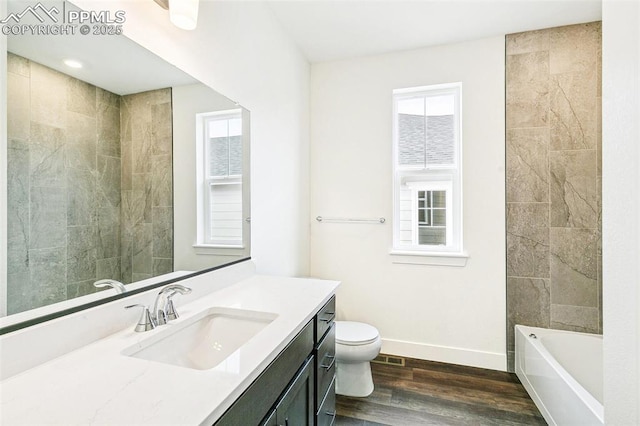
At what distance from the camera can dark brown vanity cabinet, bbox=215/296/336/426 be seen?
2.46 feet

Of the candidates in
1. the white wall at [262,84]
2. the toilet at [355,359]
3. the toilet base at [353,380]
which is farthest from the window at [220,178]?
the toilet base at [353,380]

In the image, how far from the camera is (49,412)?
56cm

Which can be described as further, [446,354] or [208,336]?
[446,354]

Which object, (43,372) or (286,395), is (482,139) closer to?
(286,395)

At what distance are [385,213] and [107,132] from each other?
2088 mm

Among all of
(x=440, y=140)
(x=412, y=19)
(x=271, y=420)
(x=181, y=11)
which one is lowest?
(x=271, y=420)

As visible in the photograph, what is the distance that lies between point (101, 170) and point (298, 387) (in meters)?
1.00

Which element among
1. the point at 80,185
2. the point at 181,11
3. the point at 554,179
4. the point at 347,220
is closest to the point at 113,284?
the point at 80,185

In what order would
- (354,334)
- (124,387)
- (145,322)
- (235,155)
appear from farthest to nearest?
(354,334) < (235,155) < (145,322) < (124,387)

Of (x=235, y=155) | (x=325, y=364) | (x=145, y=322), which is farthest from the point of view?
(x=235, y=155)

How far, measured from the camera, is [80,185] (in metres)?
0.90

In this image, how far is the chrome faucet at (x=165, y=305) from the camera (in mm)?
1004
